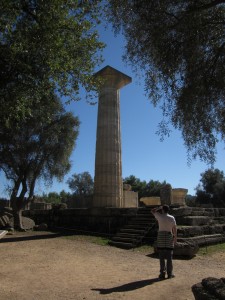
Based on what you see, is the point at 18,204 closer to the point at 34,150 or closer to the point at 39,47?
the point at 34,150

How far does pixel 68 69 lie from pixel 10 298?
6481mm

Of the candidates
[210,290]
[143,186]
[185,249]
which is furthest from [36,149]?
[143,186]

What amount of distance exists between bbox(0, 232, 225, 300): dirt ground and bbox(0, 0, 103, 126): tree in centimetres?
463

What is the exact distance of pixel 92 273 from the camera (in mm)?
9086

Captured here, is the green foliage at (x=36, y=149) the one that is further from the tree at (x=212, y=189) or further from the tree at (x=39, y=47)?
the tree at (x=212, y=189)

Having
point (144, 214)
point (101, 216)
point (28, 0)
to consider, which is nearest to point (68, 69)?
point (28, 0)

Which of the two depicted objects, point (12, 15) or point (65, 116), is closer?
point (12, 15)

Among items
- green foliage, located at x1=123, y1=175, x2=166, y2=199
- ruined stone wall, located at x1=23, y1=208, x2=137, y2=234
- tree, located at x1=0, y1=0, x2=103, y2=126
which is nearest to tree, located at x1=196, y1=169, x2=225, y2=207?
green foliage, located at x1=123, y1=175, x2=166, y2=199

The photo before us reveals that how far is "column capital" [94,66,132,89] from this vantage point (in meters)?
21.4

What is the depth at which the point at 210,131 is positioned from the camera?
859 centimetres

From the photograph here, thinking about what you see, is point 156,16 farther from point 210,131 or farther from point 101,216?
point 101,216

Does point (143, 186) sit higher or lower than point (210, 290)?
higher

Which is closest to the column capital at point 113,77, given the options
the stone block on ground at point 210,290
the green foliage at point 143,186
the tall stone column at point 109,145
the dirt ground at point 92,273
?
the tall stone column at point 109,145

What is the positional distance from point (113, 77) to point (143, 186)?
2260 inches
